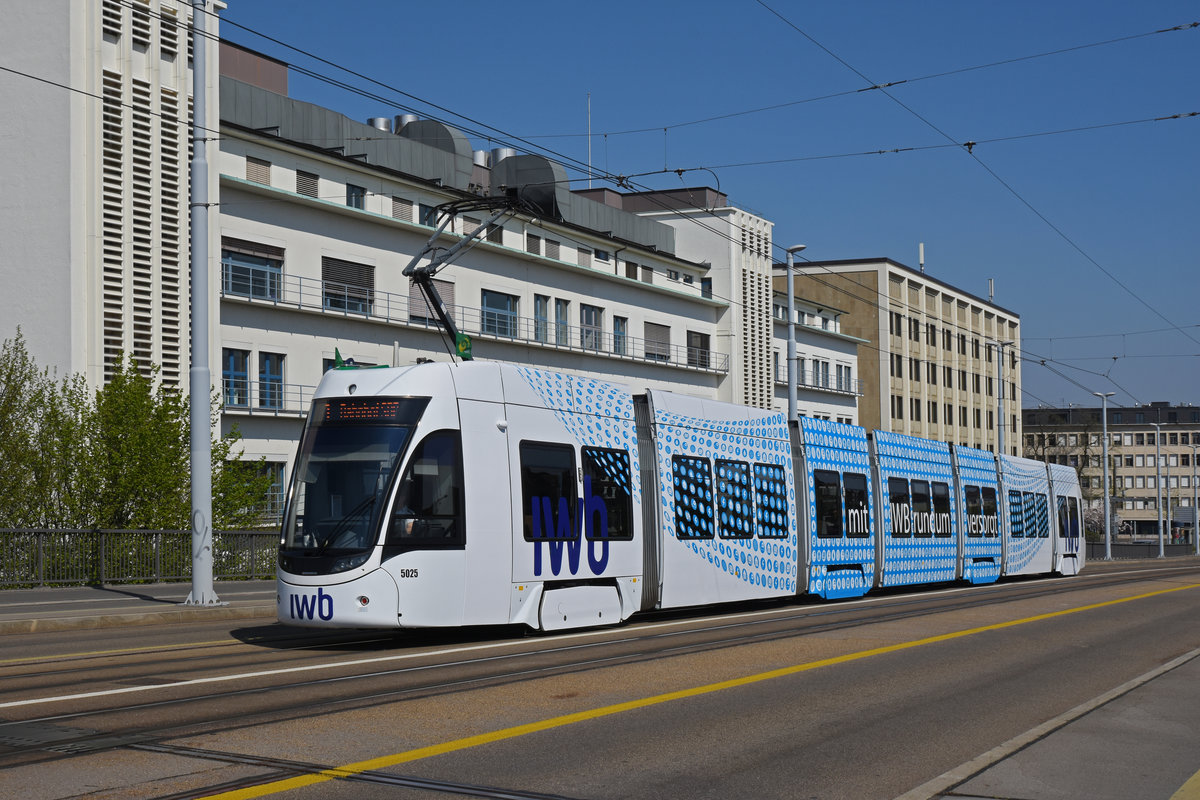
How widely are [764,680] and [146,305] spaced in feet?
89.0

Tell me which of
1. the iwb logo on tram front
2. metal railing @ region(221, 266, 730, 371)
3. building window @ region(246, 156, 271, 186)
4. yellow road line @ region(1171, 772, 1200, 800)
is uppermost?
building window @ region(246, 156, 271, 186)

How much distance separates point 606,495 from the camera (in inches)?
662

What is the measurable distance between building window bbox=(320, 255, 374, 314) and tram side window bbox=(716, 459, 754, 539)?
24541 mm

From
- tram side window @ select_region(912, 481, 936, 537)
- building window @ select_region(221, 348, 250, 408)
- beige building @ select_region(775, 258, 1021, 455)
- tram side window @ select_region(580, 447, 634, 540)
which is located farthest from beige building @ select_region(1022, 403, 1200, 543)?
tram side window @ select_region(580, 447, 634, 540)

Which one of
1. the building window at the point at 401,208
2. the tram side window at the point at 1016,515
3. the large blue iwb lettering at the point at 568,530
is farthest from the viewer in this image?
the building window at the point at 401,208

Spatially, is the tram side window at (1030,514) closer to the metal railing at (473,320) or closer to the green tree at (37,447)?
the metal railing at (473,320)

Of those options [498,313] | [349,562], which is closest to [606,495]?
[349,562]

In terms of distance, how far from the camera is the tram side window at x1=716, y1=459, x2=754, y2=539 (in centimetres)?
1961

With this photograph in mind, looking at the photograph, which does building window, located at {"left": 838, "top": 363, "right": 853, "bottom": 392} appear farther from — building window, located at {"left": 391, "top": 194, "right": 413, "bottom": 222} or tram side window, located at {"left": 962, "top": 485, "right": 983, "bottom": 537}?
tram side window, located at {"left": 962, "top": 485, "right": 983, "bottom": 537}

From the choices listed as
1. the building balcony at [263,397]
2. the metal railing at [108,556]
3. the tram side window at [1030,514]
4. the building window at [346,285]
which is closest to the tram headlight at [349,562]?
the metal railing at [108,556]

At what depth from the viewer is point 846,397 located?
76500 millimetres

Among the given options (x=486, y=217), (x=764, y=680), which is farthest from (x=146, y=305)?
(x=764, y=680)

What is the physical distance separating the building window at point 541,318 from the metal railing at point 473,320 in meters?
0.04

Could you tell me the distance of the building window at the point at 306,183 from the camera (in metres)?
41.2
